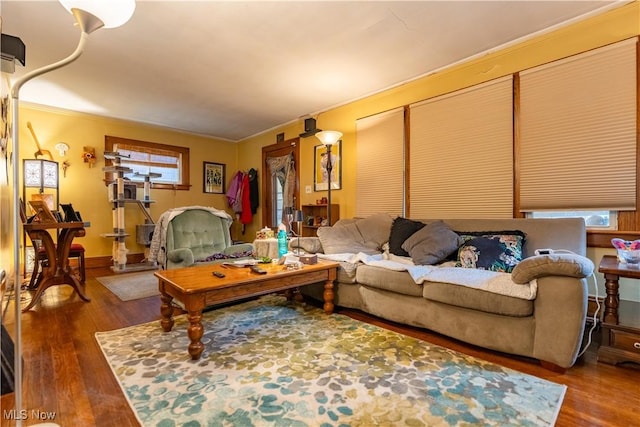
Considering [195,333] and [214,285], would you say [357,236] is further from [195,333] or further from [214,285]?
[195,333]

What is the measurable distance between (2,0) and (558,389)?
4.13 meters

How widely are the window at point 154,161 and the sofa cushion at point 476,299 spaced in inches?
198

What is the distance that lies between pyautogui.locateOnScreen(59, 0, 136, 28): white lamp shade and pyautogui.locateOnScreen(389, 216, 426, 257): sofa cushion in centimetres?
257

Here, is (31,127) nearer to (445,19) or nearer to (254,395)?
(254,395)

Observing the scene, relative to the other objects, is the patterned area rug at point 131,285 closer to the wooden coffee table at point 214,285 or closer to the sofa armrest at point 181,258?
the sofa armrest at point 181,258

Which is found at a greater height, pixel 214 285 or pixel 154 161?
pixel 154 161

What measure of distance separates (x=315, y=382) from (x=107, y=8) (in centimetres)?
181

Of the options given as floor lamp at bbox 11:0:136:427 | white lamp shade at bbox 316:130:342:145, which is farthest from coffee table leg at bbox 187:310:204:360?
white lamp shade at bbox 316:130:342:145

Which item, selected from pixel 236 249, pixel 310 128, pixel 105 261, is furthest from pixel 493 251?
pixel 105 261

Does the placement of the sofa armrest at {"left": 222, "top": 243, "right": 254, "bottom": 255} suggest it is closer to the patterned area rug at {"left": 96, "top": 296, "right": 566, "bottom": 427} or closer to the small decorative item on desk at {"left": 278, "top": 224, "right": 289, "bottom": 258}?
the small decorative item on desk at {"left": 278, "top": 224, "right": 289, "bottom": 258}

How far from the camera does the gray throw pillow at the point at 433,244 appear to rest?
8.30 feet

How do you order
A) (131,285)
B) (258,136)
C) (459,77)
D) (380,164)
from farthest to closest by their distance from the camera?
1. (258,136)
2. (380,164)
3. (131,285)
4. (459,77)

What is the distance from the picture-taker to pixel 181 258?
9.25 feet

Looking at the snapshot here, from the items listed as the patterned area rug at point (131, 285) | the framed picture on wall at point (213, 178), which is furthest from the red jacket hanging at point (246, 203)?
the patterned area rug at point (131, 285)
